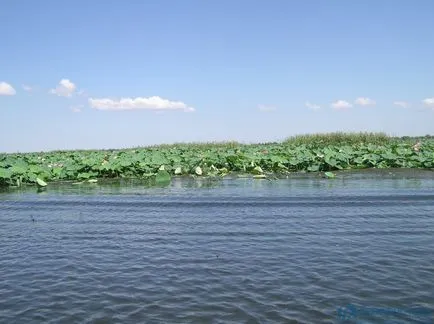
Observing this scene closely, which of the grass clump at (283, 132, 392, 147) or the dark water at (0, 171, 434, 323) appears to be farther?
the grass clump at (283, 132, 392, 147)

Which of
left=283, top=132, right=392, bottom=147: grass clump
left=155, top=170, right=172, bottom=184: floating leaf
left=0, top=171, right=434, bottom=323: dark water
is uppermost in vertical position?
left=283, top=132, right=392, bottom=147: grass clump

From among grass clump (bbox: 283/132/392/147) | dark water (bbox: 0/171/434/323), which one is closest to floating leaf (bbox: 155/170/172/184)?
dark water (bbox: 0/171/434/323)

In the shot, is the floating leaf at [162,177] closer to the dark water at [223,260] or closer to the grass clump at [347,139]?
the dark water at [223,260]

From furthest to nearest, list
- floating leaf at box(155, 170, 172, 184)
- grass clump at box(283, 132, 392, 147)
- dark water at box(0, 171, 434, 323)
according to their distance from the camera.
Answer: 1. grass clump at box(283, 132, 392, 147)
2. floating leaf at box(155, 170, 172, 184)
3. dark water at box(0, 171, 434, 323)

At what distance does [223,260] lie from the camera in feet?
19.7

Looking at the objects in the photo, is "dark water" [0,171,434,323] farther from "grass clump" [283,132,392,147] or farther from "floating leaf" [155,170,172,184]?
"grass clump" [283,132,392,147]

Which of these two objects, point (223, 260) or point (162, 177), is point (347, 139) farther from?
point (223, 260)

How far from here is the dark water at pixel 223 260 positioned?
171 inches

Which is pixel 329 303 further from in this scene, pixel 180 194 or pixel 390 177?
pixel 390 177

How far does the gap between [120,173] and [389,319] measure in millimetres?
14826

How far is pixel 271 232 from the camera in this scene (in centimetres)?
754

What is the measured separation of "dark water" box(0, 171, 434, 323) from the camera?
14.3ft

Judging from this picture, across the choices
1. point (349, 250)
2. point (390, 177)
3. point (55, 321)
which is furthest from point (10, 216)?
point (390, 177)

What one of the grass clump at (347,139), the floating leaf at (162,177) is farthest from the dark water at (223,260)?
the grass clump at (347,139)
